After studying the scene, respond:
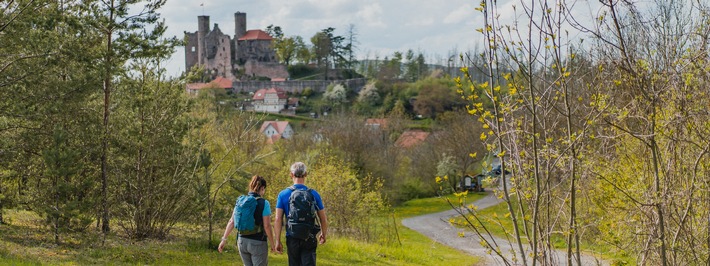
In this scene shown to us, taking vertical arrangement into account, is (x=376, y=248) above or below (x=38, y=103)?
below

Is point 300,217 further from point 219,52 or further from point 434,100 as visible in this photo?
point 219,52

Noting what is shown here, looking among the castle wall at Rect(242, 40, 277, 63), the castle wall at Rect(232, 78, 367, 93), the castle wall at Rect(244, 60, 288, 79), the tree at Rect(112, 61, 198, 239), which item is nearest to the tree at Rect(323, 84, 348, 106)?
the castle wall at Rect(232, 78, 367, 93)

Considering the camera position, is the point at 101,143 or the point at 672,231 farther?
the point at 101,143

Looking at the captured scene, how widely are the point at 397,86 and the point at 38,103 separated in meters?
97.7

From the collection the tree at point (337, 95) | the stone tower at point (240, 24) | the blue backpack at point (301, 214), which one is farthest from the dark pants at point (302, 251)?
the stone tower at point (240, 24)

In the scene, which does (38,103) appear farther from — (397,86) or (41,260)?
(397,86)

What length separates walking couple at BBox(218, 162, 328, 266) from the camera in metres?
8.15

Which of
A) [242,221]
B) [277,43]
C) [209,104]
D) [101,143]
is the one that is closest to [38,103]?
[101,143]

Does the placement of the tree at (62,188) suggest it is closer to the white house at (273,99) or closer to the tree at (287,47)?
the white house at (273,99)

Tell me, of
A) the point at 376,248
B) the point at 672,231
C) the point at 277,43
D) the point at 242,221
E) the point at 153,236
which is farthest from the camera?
the point at 277,43

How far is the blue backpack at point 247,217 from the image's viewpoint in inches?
332

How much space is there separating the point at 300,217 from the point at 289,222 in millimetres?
166

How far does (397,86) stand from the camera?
358 ft

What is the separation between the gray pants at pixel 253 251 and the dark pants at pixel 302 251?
1.43ft
